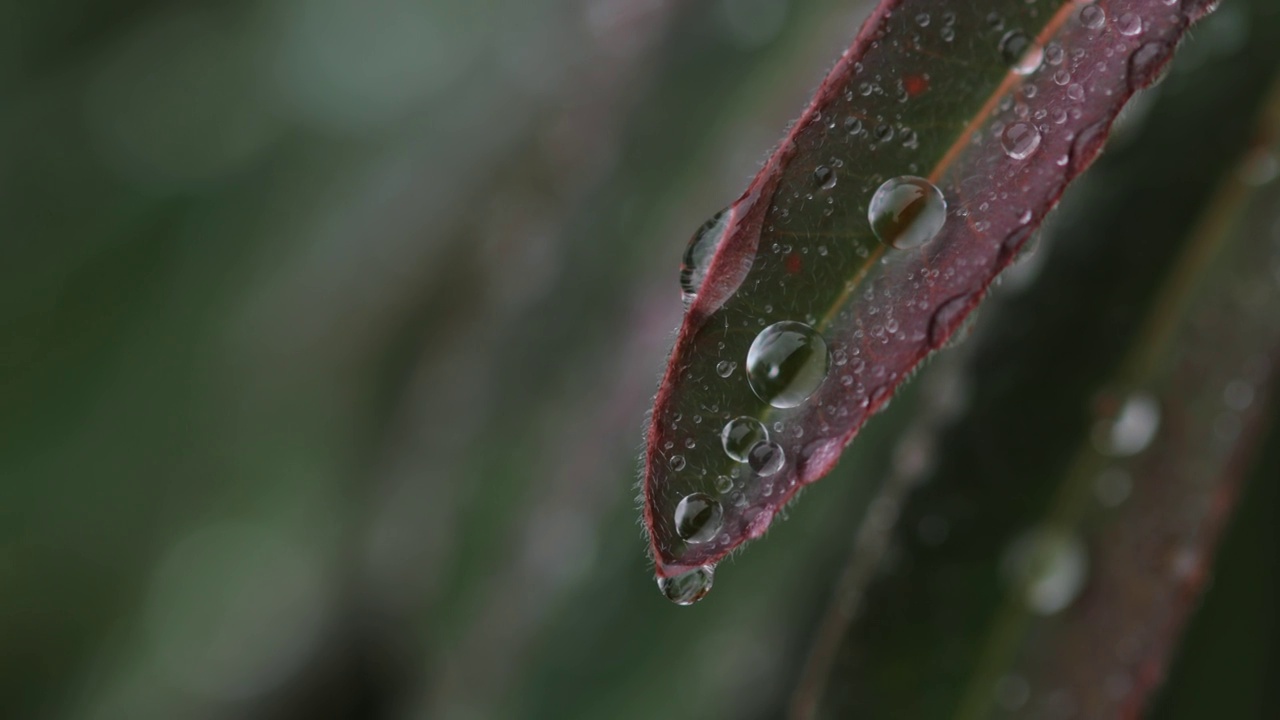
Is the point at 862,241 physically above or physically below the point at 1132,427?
above

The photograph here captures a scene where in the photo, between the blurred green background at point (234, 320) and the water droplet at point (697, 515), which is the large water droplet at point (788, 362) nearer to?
the water droplet at point (697, 515)

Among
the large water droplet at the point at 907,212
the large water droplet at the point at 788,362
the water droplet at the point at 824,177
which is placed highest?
the water droplet at the point at 824,177

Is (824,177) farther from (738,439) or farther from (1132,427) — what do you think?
(1132,427)

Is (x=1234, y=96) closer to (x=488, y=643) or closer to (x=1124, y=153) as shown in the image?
(x=1124, y=153)

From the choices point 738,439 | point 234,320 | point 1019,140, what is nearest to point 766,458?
point 738,439

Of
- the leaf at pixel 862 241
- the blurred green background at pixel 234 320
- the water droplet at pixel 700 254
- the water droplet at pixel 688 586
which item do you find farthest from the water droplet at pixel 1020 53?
the blurred green background at pixel 234 320

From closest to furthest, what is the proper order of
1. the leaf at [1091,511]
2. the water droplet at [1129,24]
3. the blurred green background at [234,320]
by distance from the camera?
the water droplet at [1129,24]
the leaf at [1091,511]
the blurred green background at [234,320]
